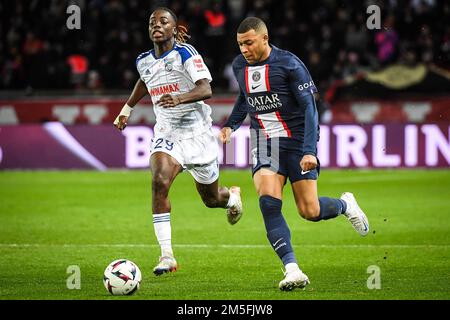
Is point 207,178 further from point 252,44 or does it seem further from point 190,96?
point 252,44

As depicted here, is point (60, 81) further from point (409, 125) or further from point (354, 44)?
point (409, 125)

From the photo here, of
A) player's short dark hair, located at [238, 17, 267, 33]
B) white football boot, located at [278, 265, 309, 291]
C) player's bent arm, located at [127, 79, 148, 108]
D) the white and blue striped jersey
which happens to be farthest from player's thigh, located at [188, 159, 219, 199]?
white football boot, located at [278, 265, 309, 291]

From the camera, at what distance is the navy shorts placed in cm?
816

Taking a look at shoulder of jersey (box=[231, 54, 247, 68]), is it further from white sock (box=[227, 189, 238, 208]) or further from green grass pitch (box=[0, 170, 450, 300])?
white sock (box=[227, 189, 238, 208])

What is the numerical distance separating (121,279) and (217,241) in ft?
11.9

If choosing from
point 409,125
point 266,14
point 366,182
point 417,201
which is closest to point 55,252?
point 417,201

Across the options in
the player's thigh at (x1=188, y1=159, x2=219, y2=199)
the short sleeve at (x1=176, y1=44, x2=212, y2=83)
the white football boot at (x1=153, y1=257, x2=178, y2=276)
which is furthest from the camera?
the player's thigh at (x1=188, y1=159, x2=219, y2=199)

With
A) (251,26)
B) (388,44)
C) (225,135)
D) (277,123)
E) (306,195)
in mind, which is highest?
(388,44)

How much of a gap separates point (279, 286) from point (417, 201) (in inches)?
288

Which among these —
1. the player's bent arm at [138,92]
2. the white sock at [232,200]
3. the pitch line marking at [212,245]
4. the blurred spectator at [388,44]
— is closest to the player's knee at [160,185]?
the player's bent arm at [138,92]

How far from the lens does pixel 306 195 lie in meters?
8.18

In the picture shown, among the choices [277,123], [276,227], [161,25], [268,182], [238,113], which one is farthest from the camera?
[161,25]

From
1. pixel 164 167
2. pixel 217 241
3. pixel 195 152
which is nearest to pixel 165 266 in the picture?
pixel 164 167

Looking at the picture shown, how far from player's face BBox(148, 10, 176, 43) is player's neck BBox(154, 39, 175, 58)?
84 millimetres
